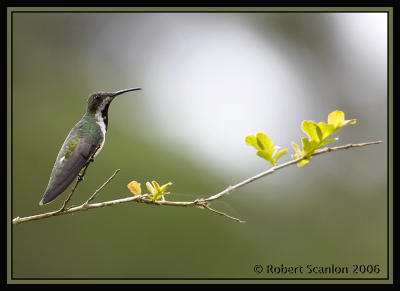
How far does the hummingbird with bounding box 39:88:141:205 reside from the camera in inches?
110

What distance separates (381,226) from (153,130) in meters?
4.86

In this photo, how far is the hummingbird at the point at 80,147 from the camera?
279 cm

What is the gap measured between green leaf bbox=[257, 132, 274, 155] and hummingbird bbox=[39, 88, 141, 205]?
53.6 inches

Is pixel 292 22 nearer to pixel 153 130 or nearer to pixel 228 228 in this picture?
pixel 153 130

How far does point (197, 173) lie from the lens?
25.2 ft

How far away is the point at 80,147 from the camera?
10.1 ft

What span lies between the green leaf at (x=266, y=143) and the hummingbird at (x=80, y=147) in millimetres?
1360

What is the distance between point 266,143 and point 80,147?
5.11 feet

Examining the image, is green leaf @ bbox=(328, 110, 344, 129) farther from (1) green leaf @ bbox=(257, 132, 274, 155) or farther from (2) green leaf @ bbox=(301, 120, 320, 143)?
(1) green leaf @ bbox=(257, 132, 274, 155)

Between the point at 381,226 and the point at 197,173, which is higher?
the point at 197,173

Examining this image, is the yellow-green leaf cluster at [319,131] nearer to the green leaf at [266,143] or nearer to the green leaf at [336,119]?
the green leaf at [336,119]

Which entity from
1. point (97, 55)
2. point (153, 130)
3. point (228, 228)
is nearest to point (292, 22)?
point (97, 55)

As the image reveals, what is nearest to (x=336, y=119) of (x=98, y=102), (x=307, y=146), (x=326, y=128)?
(x=326, y=128)

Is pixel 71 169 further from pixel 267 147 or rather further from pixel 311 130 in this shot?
pixel 311 130
